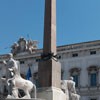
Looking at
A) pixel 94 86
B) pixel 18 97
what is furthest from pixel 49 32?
pixel 94 86

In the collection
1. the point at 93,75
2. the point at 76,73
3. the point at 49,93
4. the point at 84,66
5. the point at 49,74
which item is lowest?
the point at 49,93

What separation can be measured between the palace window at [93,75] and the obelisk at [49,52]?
28.6m

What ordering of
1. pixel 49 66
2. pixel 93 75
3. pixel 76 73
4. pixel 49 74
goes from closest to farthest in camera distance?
pixel 49 74
pixel 49 66
pixel 93 75
pixel 76 73

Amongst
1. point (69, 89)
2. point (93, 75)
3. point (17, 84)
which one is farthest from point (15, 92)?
point (93, 75)

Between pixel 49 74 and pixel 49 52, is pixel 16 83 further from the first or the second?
pixel 49 52

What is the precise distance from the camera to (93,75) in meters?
48.6

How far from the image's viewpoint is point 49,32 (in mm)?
19781

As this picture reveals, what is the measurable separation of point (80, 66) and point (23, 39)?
10.7m

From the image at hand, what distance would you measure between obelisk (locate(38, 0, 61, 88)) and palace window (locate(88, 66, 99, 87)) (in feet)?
93.8

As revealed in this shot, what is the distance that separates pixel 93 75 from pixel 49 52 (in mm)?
29970

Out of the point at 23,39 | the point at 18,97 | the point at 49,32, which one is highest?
the point at 23,39

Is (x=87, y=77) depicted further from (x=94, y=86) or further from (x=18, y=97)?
(x=18, y=97)

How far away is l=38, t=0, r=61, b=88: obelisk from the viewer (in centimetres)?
1867

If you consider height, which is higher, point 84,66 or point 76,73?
point 84,66
